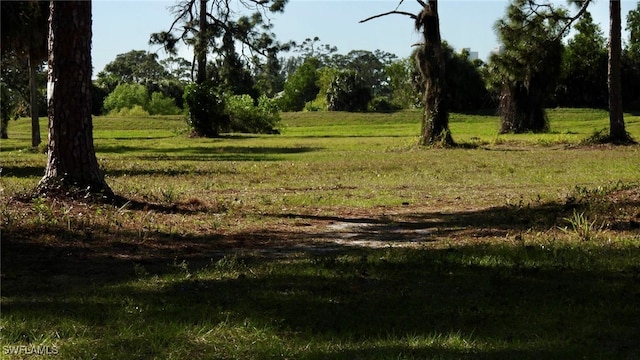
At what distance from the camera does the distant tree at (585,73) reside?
192 ft

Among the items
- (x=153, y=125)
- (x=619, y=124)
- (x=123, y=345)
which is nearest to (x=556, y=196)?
(x=123, y=345)

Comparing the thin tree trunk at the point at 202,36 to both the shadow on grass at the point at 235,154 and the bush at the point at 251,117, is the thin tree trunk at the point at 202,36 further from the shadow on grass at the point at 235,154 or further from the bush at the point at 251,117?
the bush at the point at 251,117

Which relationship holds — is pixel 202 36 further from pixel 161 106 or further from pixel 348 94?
pixel 161 106

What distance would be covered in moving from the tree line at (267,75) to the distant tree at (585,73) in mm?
78

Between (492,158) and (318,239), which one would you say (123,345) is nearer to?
(318,239)

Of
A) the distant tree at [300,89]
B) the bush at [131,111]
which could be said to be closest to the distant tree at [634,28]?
the distant tree at [300,89]

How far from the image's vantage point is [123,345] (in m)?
4.49

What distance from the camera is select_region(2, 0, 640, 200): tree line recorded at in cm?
1030

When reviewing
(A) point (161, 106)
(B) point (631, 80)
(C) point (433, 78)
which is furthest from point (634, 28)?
(C) point (433, 78)

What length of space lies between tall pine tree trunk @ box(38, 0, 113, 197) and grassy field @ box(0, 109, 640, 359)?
56cm

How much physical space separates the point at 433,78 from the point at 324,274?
2189 centimetres

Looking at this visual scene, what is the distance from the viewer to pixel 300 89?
9650 centimetres

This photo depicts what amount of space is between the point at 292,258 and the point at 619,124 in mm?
22431

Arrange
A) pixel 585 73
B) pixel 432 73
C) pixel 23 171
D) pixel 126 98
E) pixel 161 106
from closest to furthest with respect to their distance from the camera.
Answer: pixel 23 171
pixel 432 73
pixel 585 73
pixel 126 98
pixel 161 106
